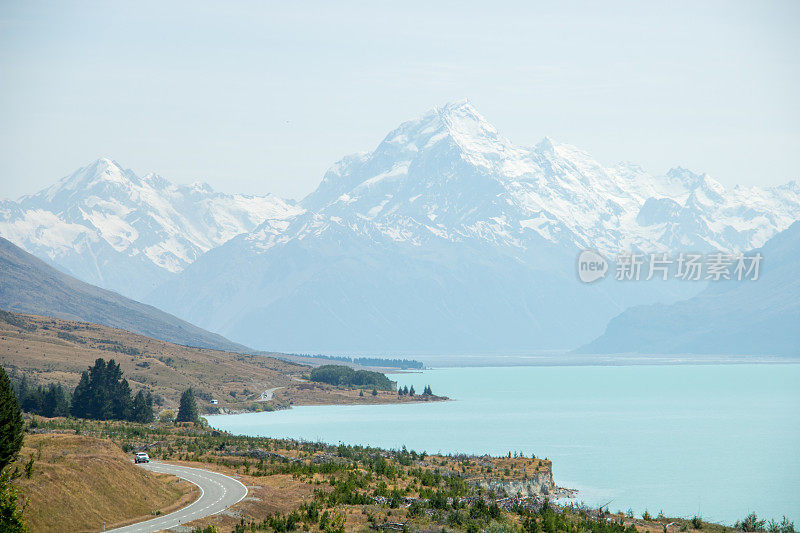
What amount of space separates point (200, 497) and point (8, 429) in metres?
11.4

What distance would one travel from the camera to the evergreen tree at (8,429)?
46.1 metres

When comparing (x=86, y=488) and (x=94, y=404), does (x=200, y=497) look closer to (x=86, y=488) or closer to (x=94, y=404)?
(x=86, y=488)

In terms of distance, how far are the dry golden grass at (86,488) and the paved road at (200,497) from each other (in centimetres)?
98

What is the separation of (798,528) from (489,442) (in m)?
62.0

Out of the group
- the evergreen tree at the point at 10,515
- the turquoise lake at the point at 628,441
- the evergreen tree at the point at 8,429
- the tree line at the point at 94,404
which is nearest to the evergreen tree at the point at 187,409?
the tree line at the point at 94,404

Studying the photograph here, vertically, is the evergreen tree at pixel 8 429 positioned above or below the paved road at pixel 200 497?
above

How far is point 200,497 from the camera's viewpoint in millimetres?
52375

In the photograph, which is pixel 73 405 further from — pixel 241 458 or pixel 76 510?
pixel 76 510

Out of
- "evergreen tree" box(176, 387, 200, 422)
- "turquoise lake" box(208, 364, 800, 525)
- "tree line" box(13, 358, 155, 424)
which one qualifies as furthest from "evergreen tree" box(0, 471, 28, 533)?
"evergreen tree" box(176, 387, 200, 422)

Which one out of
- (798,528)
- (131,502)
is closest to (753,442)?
(798,528)

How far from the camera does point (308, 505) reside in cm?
5259

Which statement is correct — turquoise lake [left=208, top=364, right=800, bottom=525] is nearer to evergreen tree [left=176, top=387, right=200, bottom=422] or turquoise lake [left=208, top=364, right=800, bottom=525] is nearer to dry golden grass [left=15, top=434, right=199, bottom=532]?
evergreen tree [left=176, top=387, right=200, bottom=422]

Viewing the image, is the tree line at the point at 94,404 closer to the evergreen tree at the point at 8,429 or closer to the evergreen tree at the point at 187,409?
the evergreen tree at the point at 187,409

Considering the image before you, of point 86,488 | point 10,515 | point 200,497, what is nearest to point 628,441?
point 200,497
